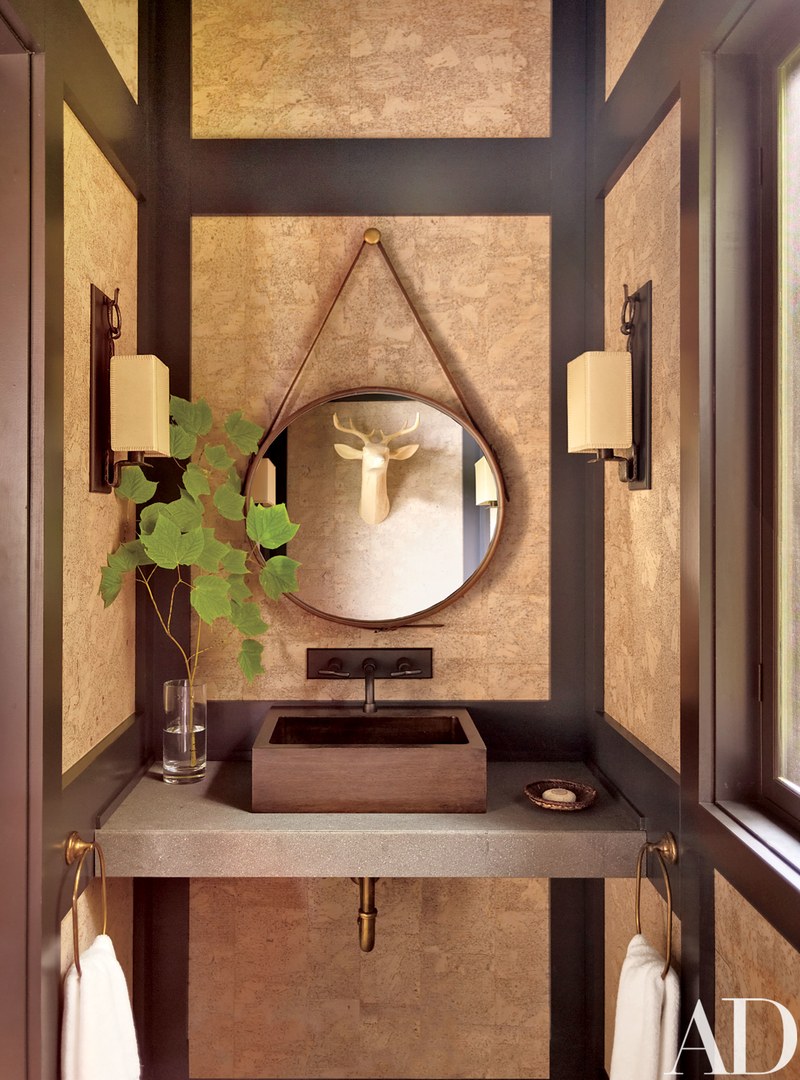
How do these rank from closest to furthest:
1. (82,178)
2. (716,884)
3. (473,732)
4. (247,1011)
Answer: (716,884) → (82,178) → (473,732) → (247,1011)

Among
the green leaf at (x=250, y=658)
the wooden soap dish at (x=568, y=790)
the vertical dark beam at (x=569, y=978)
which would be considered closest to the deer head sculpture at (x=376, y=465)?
the green leaf at (x=250, y=658)

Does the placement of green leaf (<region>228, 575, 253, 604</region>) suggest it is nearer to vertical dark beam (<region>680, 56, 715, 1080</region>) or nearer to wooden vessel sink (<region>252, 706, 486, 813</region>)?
wooden vessel sink (<region>252, 706, 486, 813</region>)

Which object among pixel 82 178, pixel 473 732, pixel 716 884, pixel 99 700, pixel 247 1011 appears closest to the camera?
pixel 716 884

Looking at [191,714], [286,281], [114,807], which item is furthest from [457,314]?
[114,807]

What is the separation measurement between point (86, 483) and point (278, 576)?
525 mm

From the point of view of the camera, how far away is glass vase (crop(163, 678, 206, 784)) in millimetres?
1964

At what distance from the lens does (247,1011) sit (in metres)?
2.22

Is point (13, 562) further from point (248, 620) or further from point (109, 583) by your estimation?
point (248, 620)

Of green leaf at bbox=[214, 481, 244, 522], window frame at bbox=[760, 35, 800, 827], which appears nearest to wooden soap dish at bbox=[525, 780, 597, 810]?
window frame at bbox=[760, 35, 800, 827]

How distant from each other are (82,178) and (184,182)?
549 millimetres

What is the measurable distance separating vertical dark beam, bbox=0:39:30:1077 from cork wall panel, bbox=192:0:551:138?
0.89m

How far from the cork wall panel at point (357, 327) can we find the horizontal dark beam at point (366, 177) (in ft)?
0.14

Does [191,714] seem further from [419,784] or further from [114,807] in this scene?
[419,784]

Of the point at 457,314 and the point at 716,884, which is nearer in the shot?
the point at 716,884
